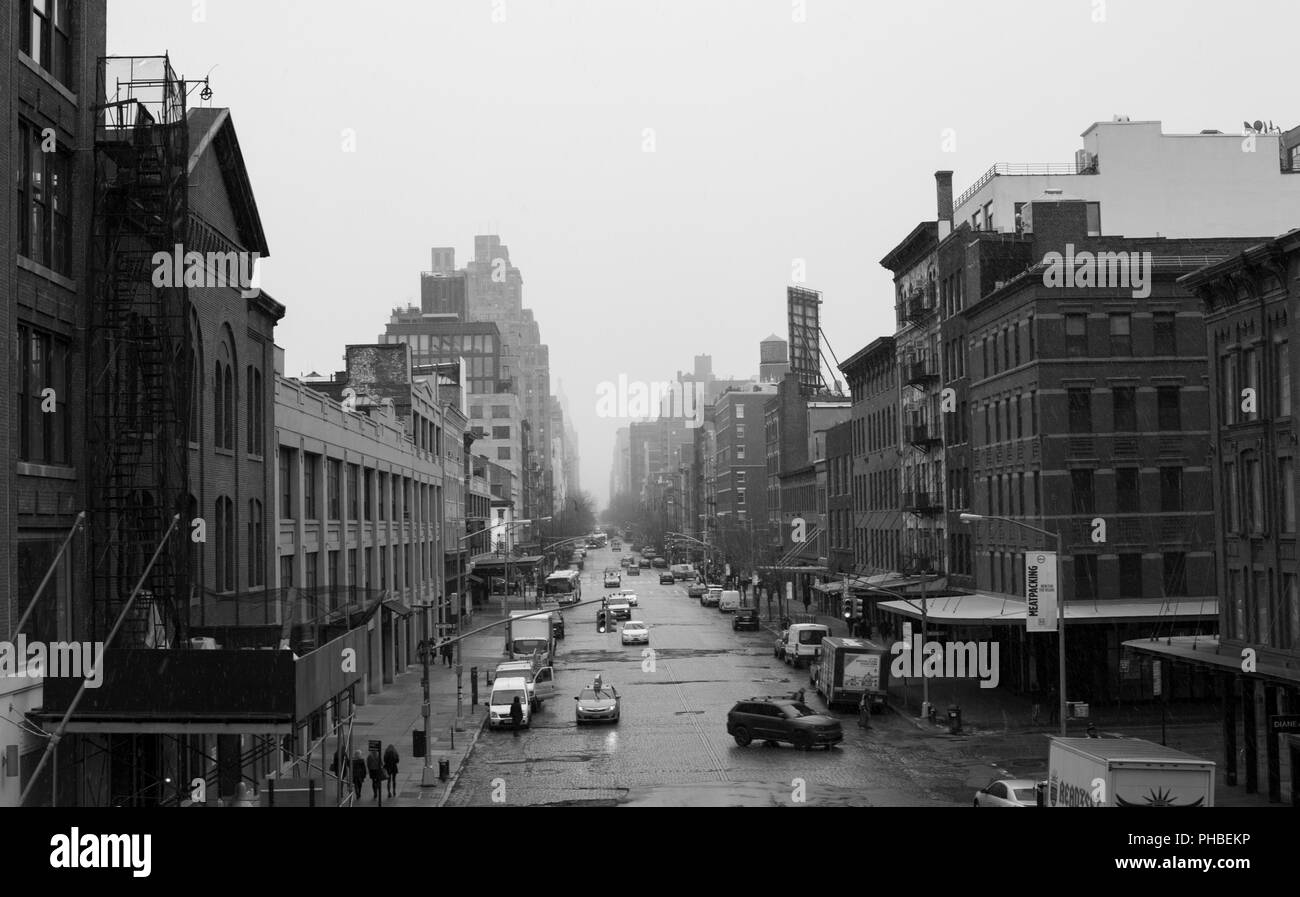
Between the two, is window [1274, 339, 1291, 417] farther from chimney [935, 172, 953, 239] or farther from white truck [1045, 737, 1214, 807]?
chimney [935, 172, 953, 239]

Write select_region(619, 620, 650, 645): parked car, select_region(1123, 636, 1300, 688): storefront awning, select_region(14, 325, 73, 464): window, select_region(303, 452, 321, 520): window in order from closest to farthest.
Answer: select_region(14, 325, 73, 464): window → select_region(1123, 636, 1300, 688): storefront awning → select_region(303, 452, 321, 520): window → select_region(619, 620, 650, 645): parked car

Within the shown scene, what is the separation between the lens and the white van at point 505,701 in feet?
145

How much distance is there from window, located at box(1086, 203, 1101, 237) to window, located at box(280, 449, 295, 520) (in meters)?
35.3

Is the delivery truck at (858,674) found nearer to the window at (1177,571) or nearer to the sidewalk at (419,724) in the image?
the window at (1177,571)

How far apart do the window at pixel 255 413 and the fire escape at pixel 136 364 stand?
10.1 metres

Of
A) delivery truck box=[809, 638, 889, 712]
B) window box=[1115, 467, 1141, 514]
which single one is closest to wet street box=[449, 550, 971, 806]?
delivery truck box=[809, 638, 889, 712]

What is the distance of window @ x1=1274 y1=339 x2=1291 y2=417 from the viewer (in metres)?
30.5

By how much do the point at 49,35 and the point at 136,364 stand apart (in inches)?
240

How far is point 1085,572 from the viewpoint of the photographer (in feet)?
160

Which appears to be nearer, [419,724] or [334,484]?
[419,724]

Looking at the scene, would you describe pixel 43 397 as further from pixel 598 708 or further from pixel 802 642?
pixel 802 642

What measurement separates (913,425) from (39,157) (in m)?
50.8

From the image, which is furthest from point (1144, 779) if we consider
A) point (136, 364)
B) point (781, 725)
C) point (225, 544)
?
point (225, 544)
